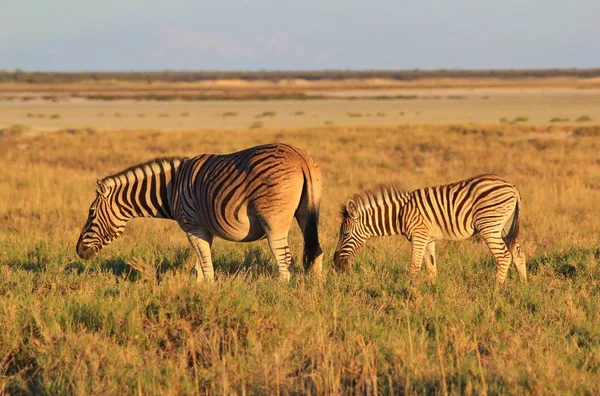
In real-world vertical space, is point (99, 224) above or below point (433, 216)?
below

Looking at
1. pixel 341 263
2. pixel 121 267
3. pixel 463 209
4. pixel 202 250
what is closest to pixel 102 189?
pixel 121 267

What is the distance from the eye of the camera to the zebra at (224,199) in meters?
7.93

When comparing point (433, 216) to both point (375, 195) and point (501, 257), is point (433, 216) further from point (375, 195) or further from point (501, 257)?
point (501, 257)

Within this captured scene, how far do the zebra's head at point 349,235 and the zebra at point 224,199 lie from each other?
728mm

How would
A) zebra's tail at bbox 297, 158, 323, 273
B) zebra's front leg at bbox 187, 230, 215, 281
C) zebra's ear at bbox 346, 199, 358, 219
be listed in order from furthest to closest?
zebra's ear at bbox 346, 199, 358, 219 → zebra's front leg at bbox 187, 230, 215, 281 → zebra's tail at bbox 297, 158, 323, 273

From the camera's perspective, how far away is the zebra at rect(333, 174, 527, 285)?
8.79 m

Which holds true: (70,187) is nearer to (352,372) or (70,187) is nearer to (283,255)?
(283,255)

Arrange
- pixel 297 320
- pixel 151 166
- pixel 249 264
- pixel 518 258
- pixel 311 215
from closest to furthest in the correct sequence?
pixel 297 320 → pixel 311 215 → pixel 518 258 → pixel 151 166 → pixel 249 264

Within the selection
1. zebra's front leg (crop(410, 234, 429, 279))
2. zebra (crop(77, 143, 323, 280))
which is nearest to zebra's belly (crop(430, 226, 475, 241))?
zebra's front leg (crop(410, 234, 429, 279))

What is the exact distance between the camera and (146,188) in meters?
8.92

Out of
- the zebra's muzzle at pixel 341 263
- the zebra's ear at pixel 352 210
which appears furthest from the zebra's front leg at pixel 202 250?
the zebra's ear at pixel 352 210

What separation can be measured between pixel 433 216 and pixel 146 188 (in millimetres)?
3057

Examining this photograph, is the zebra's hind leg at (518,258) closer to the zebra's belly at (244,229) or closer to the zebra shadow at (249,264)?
the zebra shadow at (249,264)

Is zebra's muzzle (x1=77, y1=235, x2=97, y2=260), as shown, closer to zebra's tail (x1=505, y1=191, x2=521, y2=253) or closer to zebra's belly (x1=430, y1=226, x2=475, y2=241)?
zebra's belly (x1=430, y1=226, x2=475, y2=241)
